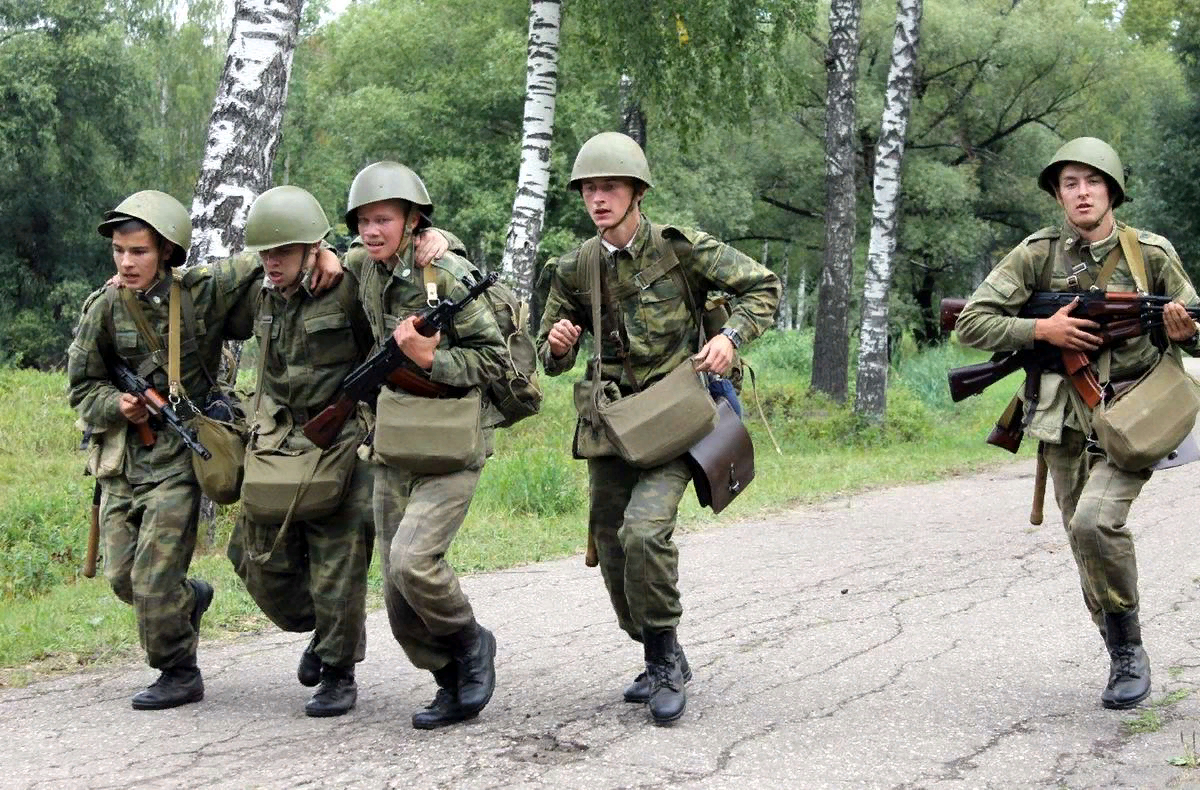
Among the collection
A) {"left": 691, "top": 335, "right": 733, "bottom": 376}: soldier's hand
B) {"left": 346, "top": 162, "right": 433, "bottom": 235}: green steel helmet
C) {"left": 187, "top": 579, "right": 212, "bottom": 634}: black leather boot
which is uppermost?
{"left": 346, "top": 162, "right": 433, "bottom": 235}: green steel helmet

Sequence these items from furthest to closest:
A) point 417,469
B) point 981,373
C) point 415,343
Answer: point 981,373
point 417,469
point 415,343

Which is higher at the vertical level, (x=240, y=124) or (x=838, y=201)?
(x=240, y=124)

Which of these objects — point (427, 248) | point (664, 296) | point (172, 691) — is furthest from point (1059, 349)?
point (172, 691)

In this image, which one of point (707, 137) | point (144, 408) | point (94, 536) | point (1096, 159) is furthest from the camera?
point (707, 137)

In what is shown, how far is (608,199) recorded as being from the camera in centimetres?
579

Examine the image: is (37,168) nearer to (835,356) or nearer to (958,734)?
(835,356)

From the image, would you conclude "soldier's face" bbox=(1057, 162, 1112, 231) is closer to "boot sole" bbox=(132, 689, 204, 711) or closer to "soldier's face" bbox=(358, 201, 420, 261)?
"soldier's face" bbox=(358, 201, 420, 261)

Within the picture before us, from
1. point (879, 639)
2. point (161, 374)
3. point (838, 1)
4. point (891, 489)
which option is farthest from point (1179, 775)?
point (838, 1)

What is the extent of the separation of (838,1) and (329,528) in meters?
14.5

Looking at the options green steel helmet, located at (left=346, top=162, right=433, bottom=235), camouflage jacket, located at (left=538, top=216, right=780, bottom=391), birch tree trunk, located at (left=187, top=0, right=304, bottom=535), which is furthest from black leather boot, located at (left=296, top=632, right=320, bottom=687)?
birch tree trunk, located at (left=187, top=0, right=304, bottom=535)

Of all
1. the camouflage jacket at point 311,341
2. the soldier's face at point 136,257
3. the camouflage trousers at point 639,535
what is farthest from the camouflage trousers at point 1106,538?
the soldier's face at point 136,257

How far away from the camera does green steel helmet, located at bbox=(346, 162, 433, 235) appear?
5.54 metres

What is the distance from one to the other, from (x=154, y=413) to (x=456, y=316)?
133 cm

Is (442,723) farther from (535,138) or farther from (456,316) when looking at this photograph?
(535,138)
